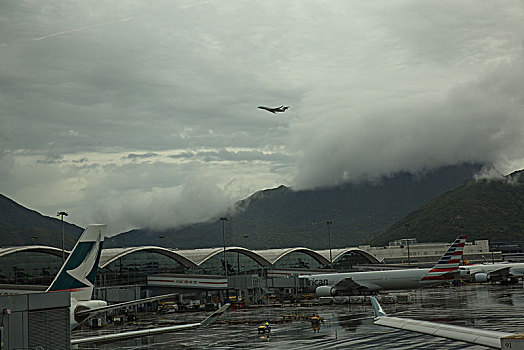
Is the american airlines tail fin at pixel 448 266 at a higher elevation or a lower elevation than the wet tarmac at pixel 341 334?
A: higher

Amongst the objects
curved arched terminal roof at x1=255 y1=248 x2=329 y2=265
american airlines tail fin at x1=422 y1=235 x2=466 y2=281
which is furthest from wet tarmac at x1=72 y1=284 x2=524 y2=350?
curved arched terminal roof at x1=255 y1=248 x2=329 y2=265

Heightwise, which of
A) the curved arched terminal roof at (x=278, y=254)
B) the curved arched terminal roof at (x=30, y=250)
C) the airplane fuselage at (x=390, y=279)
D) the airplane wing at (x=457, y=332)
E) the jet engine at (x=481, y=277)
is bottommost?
the jet engine at (x=481, y=277)

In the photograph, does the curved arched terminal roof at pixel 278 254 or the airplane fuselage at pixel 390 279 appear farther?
the curved arched terminal roof at pixel 278 254

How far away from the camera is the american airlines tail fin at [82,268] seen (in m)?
29.6

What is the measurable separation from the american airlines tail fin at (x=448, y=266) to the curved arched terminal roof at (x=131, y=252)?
148 ft

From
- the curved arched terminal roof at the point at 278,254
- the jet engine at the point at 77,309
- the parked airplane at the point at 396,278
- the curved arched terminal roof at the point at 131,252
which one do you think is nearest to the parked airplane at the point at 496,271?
the parked airplane at the point at 396,278

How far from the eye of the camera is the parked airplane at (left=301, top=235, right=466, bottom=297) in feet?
255

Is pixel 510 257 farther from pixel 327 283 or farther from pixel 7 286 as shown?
pixel 7 286

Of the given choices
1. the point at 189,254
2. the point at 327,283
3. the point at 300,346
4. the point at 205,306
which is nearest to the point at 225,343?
the point at 300,346

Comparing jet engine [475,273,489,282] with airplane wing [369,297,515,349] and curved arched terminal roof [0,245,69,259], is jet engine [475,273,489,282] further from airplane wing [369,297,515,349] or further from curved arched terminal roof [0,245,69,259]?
airplane wing [369,297,515,349]

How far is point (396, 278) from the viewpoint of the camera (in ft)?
268

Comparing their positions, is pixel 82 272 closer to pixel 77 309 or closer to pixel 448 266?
pixel 77 309

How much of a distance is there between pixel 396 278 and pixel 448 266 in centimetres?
836

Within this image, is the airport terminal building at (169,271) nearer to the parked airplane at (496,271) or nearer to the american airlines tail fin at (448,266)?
the american airlines tail fin at (448,266)
